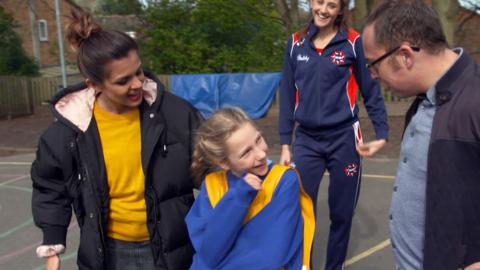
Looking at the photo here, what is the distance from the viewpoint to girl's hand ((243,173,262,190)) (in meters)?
2.17

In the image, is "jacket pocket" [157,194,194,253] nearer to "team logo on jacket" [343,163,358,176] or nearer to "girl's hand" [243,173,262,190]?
"girl's hand" [243,173,262,190]

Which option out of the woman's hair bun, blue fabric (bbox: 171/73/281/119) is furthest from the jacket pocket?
blue fabric (bbox: 171/73/281/119)

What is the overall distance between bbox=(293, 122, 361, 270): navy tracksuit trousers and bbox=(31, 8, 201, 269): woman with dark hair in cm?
118

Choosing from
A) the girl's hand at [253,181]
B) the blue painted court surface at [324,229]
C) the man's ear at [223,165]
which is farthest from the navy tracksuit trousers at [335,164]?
the girl's hand at [253,181]

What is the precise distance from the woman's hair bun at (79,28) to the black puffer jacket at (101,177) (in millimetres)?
283

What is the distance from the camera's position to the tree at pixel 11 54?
24.4 meters

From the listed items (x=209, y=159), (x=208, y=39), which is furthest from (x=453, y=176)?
(x=208, y=39)

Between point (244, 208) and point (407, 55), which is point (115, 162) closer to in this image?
point (244, 208)

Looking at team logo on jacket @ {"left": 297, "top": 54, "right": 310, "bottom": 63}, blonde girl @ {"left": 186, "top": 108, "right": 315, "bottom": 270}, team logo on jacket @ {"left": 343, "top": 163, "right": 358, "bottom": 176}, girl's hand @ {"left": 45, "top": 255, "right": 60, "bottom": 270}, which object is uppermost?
team logo on jacket @ {"left": 297, "top": 54, "right": 310, "bottom": 63}

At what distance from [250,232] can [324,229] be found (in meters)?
3.31

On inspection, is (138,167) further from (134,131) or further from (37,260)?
(37,260)

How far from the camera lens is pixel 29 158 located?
38.2 ft

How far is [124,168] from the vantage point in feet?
8.35

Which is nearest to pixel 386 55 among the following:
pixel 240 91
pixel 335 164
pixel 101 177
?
pixel 101 177
